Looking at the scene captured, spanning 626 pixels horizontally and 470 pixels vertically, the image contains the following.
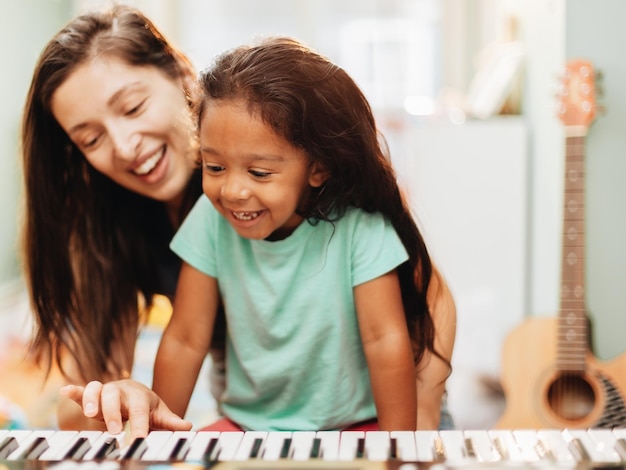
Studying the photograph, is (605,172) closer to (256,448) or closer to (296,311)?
(296,311)

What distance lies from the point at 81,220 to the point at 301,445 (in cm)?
64

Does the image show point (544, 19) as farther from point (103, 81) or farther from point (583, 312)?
point (103, 81)

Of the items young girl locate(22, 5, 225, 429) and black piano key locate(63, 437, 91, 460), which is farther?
young girl locate(22, 5, 225, 429)

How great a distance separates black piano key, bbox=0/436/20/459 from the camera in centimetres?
73

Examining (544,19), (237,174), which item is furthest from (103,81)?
(544,19)

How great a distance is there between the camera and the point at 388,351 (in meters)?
0.98

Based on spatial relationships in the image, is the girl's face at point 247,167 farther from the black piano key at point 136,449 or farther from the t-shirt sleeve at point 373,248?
the black piano key at point 136,449

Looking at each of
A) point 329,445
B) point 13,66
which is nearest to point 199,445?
point 329,445

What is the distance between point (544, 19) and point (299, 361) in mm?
1594

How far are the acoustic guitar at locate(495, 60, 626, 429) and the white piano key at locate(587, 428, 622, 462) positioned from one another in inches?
37.6

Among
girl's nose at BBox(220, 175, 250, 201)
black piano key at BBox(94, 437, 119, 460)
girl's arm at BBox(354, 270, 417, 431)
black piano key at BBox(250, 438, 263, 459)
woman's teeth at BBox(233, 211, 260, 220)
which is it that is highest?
girl's nose at BBox(220, 175, 250, 201)

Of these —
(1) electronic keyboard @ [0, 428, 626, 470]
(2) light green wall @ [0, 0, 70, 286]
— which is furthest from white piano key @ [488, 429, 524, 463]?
(2) light green wall @ [0, 0, 70, 286]

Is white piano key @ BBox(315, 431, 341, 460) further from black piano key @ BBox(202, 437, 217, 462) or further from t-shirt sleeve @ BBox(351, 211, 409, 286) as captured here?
t-shirt sleeve @ BBox(351, 211, 409, 286)

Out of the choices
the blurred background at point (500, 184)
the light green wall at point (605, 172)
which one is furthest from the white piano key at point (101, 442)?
the light green wall at point (605, 172)
